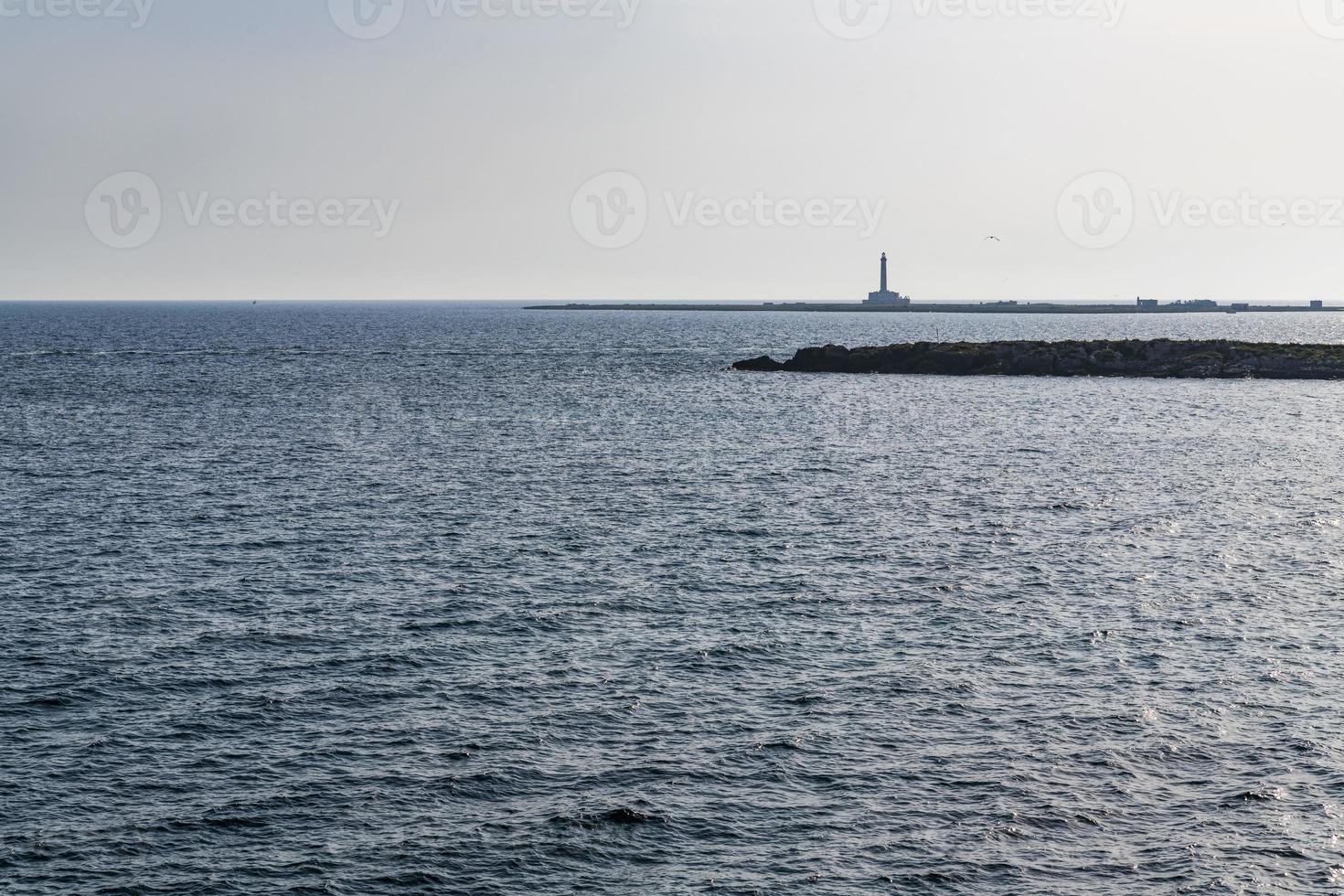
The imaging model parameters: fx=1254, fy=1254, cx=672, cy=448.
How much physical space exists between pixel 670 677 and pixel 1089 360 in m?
114

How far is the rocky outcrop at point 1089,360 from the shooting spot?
12912cm

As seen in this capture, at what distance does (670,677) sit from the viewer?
29953 mm

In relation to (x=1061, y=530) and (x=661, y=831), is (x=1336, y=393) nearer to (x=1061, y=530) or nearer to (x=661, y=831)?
(x=1061, y=530)

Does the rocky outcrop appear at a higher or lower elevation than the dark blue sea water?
higher

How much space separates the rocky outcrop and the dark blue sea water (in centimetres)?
6630

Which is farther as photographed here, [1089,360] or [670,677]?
[1089,360]

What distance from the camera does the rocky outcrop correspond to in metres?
129

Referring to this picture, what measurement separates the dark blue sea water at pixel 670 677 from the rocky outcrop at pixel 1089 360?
6630 cm

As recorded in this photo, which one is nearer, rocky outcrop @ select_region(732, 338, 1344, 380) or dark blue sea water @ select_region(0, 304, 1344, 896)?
dark blue sea water @ select_region(0, 304, 1344, 896)

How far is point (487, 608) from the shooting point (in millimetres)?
36344

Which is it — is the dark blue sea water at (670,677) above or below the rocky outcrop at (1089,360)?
below

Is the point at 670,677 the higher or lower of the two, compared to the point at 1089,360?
lower

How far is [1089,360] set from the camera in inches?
5256

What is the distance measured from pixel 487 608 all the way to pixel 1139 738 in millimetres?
18311
